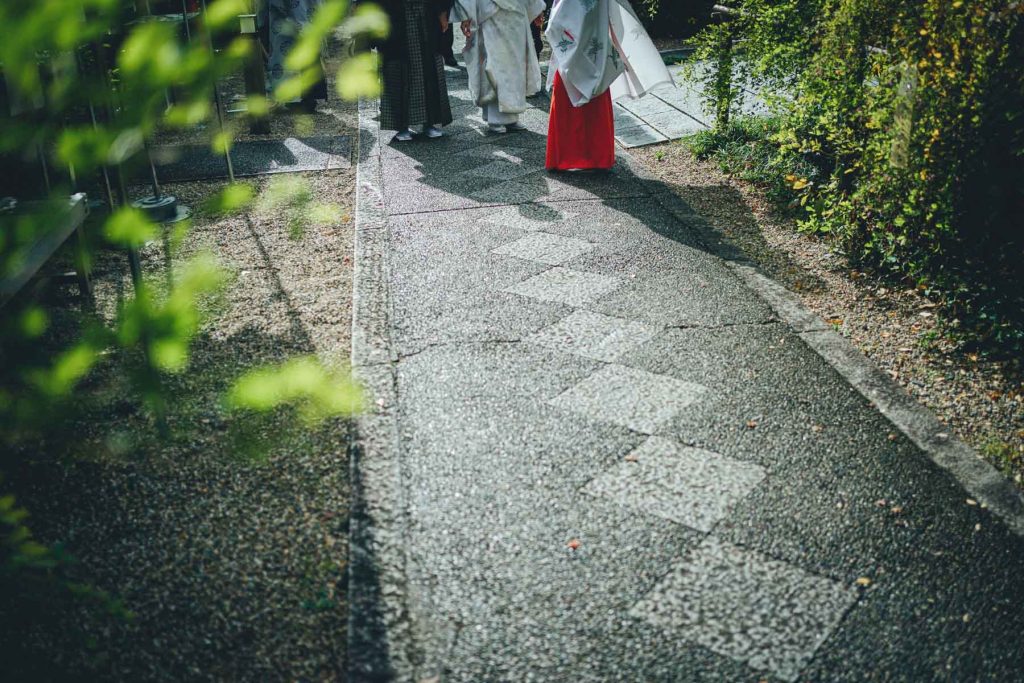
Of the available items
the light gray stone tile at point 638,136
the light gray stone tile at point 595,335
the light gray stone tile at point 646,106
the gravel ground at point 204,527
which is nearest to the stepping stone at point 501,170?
the light gray stone tile at point 638,136

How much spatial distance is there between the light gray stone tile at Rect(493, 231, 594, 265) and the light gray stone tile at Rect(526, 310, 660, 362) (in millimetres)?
891

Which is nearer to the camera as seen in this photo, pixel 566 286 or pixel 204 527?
pixel 204 527

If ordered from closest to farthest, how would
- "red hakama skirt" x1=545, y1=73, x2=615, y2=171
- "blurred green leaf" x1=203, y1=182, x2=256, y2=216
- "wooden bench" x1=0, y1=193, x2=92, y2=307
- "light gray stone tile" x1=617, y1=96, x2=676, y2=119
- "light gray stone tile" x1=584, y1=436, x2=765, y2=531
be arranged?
1. "blurred green leaf" x1=203, y1=182, x2=256, y2=216
2. "light gray stone tile" x1=584, y1=436, x2=765, y2=531
3. "wooden bench" x1=0, y1=193, x2=92, y2=307
4. "red hakama skirt" x1=545, y1=73, x2=615, y2=171
5. "light gray stone tile" x1=617, y1=96, x2=676, y2=119

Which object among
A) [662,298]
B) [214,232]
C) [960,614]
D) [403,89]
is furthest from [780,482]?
[403,89]

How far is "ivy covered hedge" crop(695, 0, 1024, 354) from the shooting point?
4168 mm

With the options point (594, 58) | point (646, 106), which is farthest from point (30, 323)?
point (646, 106)

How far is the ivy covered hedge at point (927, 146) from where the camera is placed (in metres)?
4.17

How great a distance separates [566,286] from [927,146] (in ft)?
6.74

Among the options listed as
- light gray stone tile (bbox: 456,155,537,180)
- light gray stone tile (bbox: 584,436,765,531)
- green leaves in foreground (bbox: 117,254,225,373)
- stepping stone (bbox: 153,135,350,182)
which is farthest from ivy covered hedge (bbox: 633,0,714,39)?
green leaves in foreground (bbox: 117,254,225,373)

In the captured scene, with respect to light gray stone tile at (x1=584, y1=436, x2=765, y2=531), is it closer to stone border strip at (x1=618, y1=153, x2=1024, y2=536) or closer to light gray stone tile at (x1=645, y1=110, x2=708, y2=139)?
stone border strip at (x1=618, y1=153, x2=1024, y2=536)

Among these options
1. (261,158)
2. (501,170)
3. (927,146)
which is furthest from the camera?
(261,158)

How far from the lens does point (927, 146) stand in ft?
14.8

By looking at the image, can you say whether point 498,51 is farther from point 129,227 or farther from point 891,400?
point 129,227

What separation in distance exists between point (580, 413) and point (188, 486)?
159cm
